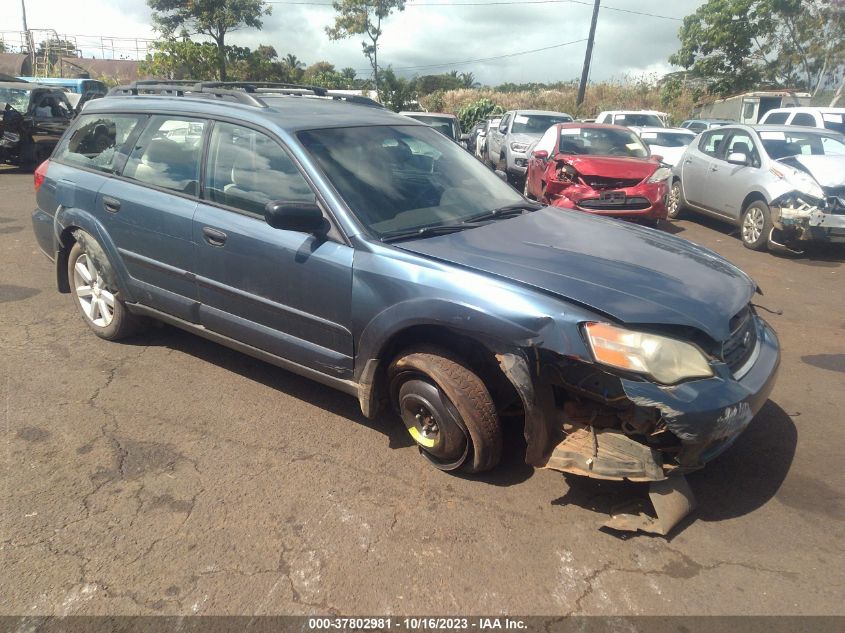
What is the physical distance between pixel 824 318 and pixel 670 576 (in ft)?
14.0

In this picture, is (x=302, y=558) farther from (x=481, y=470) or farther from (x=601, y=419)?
(x=601, y=419)

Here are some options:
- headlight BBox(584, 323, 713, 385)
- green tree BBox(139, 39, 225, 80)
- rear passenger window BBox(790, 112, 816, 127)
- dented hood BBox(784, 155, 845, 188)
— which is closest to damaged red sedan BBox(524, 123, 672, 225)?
dented hood BBox(784, 155, 845, 188)

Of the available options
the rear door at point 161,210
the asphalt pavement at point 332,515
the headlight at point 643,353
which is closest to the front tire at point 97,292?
the rear door at point 161,210

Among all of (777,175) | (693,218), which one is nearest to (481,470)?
(777,175)

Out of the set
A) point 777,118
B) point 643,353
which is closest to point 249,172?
point 643,353

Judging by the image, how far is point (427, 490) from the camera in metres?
3.13

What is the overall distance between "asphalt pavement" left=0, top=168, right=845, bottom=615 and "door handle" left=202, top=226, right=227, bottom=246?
99 centimetres

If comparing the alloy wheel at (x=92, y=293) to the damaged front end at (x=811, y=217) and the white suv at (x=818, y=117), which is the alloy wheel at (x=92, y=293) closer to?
the damaged front end at (x=811, y=217)

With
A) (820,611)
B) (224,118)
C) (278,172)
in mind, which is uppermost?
(224,118)

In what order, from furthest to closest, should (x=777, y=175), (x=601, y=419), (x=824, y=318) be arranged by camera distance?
(x=777, y=175), (x=824, y=318), (x=601, y=419)

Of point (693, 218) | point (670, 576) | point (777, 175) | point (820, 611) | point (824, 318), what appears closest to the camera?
point (820, 611)

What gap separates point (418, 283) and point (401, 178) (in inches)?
38.0

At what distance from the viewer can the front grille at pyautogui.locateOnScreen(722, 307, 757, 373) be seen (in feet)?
9.47

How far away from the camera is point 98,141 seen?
15.2ft
